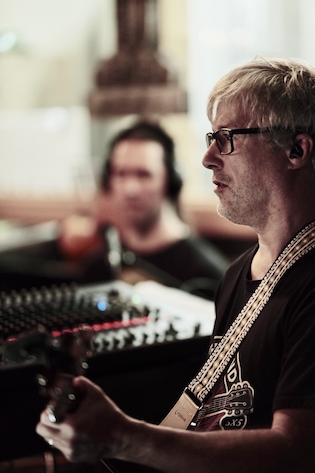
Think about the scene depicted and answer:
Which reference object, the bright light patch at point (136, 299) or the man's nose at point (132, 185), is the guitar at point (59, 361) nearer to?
the bright light patch at point (136, 299)

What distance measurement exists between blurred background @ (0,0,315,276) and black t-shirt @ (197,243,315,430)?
2.67m

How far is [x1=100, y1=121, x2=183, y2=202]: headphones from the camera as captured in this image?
3.64 m

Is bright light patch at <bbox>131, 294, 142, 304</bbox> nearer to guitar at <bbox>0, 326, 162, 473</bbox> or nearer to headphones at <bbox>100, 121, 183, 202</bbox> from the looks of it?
guitar at <bbox>0, 326, 162, 473</bbox>

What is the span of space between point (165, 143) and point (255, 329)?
97.3 inches

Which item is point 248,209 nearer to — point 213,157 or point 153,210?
point 213,157

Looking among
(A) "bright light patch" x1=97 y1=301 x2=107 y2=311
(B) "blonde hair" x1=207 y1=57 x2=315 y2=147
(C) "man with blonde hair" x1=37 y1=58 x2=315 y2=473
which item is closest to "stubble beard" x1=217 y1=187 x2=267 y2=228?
(C) "man with blonde hair" x1=37 y1=58 x2=315 y2=473

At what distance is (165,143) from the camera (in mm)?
3652

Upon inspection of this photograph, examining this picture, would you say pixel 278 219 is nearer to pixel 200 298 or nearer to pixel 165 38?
pixel 200 298

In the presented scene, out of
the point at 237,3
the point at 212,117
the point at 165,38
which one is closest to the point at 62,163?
the point at 165,38

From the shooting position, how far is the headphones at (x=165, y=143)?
364 cm

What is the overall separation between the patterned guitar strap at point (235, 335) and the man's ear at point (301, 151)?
126 millimetres

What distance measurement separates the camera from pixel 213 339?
148 centimetres

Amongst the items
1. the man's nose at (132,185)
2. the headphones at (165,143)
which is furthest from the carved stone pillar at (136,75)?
the man's nose at (132,185)

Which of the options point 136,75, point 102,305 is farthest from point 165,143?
point 102,305
